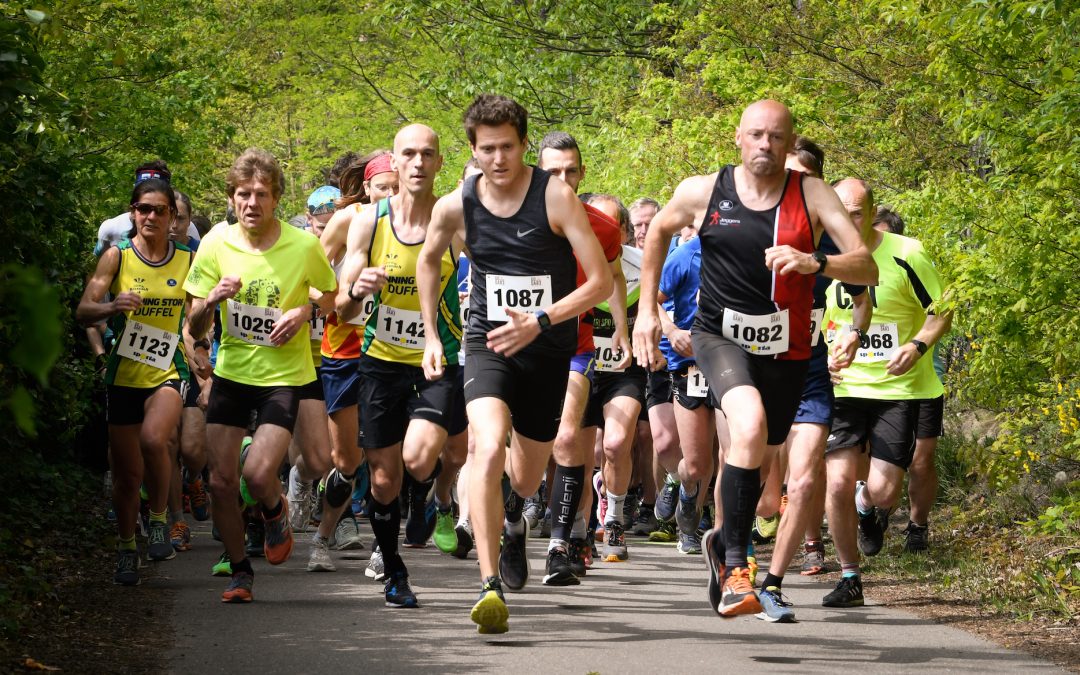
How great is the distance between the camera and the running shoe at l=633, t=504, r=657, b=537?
12.2 metres

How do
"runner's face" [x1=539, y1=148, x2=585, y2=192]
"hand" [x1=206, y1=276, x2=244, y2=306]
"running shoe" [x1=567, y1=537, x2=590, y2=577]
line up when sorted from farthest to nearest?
"runner's face" [x1=539, y1=148, x2=585, y2=192] → "running shoe" [x1=567, y1=537, x2=590, y2=577] → "hand" [x1=206, y1=276, x2=244, y2=306]

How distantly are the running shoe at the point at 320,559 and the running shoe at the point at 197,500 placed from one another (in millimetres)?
3130

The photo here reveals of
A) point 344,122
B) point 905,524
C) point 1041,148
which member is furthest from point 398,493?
point 344,122

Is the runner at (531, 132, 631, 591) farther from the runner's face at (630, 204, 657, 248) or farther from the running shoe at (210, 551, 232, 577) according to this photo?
the runner's face at (630, 204, 657, 248)

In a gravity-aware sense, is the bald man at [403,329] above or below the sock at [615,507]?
above

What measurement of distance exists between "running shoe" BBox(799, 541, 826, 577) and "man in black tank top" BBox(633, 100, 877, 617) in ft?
8.85

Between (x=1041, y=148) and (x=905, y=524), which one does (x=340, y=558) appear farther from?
(x=1041, y=148)

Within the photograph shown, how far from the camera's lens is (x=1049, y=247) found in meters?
7.44

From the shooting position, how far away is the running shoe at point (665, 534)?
11.7 metres

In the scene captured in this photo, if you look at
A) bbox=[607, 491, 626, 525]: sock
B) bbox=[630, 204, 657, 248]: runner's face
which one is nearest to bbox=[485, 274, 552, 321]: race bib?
bbox=[607, 491, 626, 525]: sock

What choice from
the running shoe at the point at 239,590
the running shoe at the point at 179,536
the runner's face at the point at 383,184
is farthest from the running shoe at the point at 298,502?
the running shoe at the point at 239,590

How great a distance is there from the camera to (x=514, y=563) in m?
7.29

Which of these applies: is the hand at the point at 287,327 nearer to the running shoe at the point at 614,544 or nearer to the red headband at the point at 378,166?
the red headband at the point at 378,166

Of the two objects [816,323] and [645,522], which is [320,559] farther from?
[645,522]
